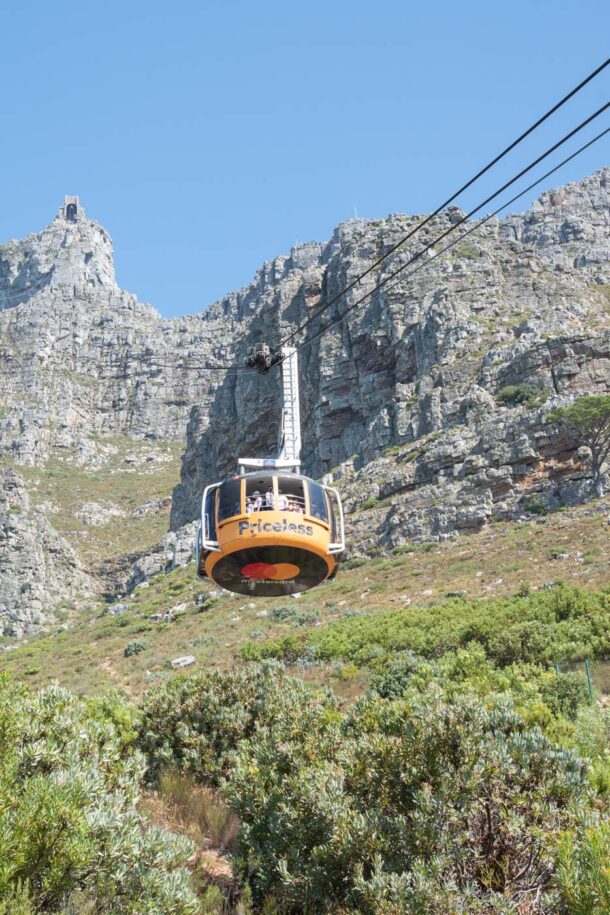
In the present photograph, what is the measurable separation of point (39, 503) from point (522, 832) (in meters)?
107

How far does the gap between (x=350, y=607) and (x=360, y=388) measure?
153 ft

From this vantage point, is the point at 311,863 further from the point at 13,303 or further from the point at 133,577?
the point at 13,303

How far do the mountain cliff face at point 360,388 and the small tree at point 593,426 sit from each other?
1161mm

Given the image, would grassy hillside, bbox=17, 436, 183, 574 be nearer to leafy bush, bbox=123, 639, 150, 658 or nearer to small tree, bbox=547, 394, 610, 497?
leafy bush, bbox=123, 639, 150, 658

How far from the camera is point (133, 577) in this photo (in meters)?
85.1

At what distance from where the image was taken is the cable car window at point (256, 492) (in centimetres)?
1252

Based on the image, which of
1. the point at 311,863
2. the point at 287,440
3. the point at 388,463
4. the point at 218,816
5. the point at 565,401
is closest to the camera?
the point at 311,863

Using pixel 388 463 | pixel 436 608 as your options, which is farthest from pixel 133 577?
pixel 436 608

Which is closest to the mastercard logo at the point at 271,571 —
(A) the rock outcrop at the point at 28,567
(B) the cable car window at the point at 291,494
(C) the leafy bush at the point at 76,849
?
(B) the cable car window at the point at 291,494

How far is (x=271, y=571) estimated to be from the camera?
43.5ft

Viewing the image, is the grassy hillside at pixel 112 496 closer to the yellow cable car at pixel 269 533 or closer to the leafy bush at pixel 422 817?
the yellow cable car at pixel 269 533

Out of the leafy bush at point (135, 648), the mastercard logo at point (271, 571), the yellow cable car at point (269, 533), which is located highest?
the leafy bush at point (135, 648)

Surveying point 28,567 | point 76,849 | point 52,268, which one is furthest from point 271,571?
point 52,268

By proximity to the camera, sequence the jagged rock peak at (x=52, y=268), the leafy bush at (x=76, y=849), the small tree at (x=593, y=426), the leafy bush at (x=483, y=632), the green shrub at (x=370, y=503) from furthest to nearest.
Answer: the jagged rock peak at (x=52, y=268)
the green shrub at (x=370, y=503)
the small tree at (x=593, y=426)
the leafy bush at (x=483, y=632)
the leafy bush at (x=76, y=849)
